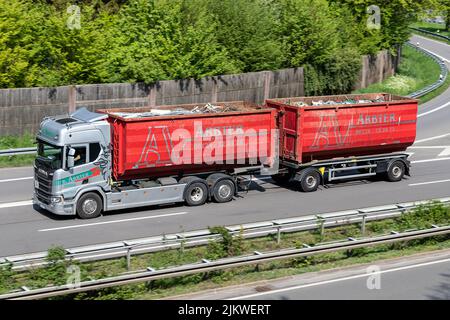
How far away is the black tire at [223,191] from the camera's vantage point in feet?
85.8

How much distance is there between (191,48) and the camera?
38.4 metres

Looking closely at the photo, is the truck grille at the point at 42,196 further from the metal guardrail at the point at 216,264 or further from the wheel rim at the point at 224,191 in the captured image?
the metal guardrail at the point at 216,264

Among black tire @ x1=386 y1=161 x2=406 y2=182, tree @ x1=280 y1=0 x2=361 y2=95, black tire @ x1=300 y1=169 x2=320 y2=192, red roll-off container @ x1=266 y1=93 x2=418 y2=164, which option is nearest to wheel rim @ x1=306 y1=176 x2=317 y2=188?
black tire @ x1=300 y1=169 x2=320 y2=192

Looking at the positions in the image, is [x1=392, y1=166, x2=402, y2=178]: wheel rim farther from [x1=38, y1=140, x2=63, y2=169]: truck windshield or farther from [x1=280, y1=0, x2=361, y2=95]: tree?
[x1=280, y1=0, x2=361, y2=95]: tree

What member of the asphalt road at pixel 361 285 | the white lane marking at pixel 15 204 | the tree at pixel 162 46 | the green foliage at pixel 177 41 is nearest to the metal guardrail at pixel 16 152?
the green foliage at pixel 177 41

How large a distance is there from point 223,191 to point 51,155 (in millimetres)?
5695

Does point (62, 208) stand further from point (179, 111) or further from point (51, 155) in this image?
point (179, 111)

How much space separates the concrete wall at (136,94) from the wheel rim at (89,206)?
10.3 m

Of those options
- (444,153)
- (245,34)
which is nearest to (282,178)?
(444,153)

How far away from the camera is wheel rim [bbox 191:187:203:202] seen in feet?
84.8

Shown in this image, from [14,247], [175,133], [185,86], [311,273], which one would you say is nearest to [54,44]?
[185,86]
